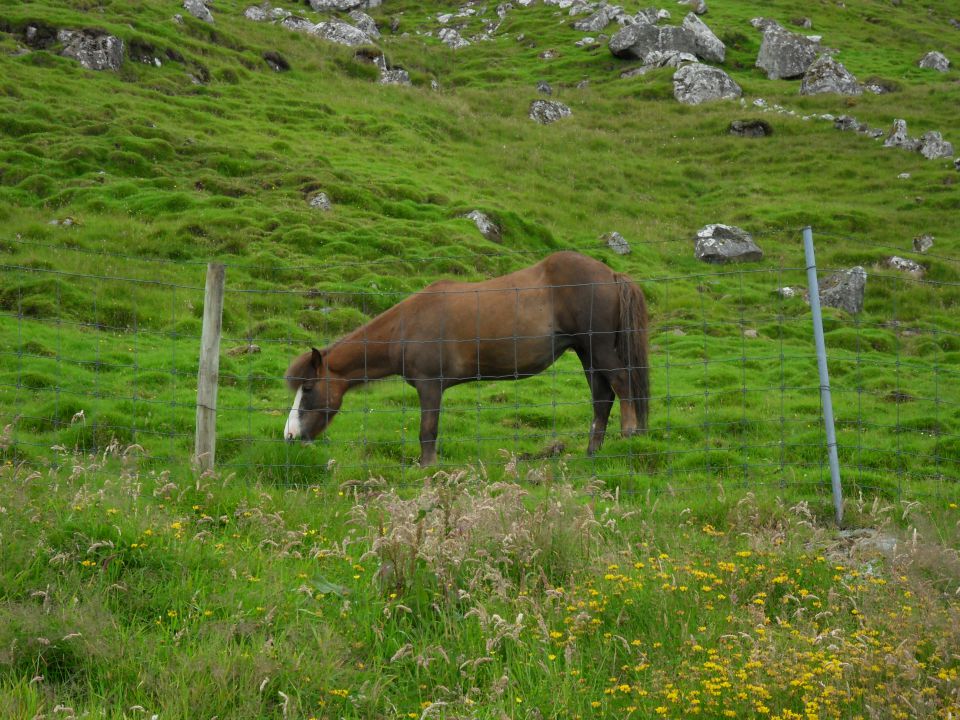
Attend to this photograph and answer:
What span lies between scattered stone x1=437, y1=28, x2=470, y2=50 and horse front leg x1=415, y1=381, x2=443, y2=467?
66.7 meters

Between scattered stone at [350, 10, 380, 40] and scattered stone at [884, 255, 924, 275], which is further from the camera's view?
scattered stone at [350, 10, 380, 40]

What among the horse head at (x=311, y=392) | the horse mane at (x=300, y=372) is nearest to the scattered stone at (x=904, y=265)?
the horse head at (x=311, y=392)

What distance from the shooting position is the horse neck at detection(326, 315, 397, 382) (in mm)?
12562

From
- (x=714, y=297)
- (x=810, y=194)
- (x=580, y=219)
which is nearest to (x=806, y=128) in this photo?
(x=810, y=194)

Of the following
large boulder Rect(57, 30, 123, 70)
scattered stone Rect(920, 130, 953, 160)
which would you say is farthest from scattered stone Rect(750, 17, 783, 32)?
large boulder Rect(57, 30, 123, 70)

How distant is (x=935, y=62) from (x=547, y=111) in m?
34.2

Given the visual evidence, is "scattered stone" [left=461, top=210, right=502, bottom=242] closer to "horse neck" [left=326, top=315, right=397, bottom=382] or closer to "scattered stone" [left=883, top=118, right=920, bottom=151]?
"horse neck" [left=326, top=315, right=397, bottom=382]

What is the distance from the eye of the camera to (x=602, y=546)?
21.7ft

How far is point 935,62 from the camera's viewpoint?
64688mm

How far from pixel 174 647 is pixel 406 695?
135 centimetres

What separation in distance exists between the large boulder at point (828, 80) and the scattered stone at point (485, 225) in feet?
114

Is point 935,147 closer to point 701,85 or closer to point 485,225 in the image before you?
point 701,85

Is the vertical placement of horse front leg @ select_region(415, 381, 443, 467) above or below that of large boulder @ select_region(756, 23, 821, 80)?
below

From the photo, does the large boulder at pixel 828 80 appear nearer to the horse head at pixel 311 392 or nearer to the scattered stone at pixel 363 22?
the scattered stone at pixel 363 22
